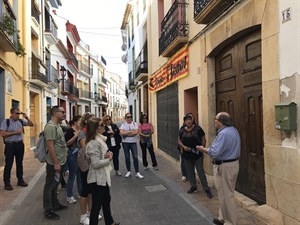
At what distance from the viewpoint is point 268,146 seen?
14.4 ft

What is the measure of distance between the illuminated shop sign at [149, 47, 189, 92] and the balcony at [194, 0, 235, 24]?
1809mm

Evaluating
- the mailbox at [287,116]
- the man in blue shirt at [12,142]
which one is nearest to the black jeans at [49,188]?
the man in blue shirt at [12,142]

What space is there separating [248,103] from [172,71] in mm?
5157

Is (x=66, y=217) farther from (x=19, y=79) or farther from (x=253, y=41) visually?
(x=19, y=79)

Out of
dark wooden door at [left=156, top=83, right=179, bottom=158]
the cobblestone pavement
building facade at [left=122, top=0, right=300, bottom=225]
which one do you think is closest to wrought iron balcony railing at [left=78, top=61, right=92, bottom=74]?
dark wooden door at [left=156, top=83, right=179, bottom=158]

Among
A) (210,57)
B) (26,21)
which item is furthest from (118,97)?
(210,57)

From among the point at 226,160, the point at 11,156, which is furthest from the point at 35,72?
the point at 226,160

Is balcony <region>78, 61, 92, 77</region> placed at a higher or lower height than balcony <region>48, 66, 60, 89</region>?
higher

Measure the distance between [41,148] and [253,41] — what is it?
12.8 ft

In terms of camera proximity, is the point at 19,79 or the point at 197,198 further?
the point at 19,79

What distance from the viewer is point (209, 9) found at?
20.1ft

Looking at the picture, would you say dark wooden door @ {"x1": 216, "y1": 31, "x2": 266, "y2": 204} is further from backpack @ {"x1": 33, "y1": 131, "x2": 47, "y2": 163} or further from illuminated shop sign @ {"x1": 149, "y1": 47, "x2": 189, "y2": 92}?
backpack @ {"x1": 33, "y1": 131, "x2": 47, "y2": 163}

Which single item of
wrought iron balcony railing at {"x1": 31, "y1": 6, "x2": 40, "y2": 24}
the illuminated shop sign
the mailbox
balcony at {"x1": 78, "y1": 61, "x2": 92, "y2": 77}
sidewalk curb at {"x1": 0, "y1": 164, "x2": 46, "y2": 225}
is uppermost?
balcony at {"x1": 78, "y1": 61, "x2": 92, "y2": 77}

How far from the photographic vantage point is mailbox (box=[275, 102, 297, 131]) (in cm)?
376
